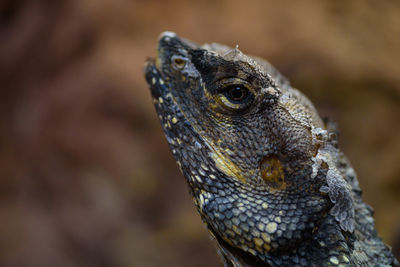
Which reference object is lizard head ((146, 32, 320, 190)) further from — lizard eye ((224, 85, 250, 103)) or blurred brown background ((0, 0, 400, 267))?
blurred brown background ((0, 0, 400, 267))

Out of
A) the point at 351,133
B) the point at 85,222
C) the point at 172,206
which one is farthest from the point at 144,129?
the point at 351,133

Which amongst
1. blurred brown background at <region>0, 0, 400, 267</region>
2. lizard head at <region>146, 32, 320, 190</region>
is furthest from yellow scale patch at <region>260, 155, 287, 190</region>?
blurred brown background at <region>0, 0, 400, 267</region>

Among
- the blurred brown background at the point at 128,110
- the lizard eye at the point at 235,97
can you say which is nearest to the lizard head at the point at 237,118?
the lizard eye at the point at 235,97

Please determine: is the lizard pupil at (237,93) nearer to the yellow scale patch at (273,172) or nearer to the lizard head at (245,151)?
the lizard head at (245,151)

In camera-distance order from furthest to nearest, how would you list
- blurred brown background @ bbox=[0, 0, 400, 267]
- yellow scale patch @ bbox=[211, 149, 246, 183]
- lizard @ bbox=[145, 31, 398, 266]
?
blurred brown background @ bbox=[0, 0, 400, 267] → yellow scale patch @ bbox=[211, 149, 246, 183] → lizard @ bbox=[145, 31, 398, 266]

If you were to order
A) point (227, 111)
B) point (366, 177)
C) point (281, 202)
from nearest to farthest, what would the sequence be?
point (281, 202)
point (227, 111)
point (366, 177)

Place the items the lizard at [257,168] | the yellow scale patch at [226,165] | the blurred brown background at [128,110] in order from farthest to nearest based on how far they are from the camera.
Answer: the blurred brown background at [128,110] < the yellow scale patch at [226,165] < the lizard at [257,168]

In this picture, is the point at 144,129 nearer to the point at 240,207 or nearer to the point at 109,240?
the point at 109,240

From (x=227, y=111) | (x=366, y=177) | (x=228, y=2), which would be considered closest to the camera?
(x=227, y=111)
